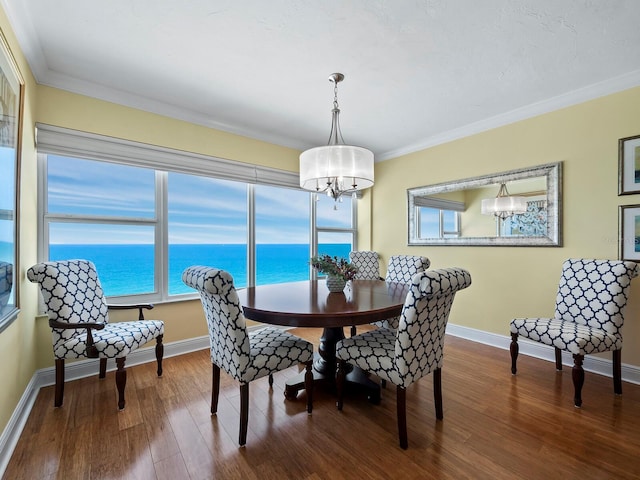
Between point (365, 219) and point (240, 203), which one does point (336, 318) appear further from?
point (365, 219)

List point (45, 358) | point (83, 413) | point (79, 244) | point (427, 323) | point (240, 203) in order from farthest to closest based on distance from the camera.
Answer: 1. point (240, 203)
2. point (79, 244)
3. point (45, 358)
4. point (83, 413)
5. point (427, 323)

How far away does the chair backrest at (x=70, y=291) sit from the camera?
1.95 meters

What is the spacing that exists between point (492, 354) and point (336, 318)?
2.16 metres

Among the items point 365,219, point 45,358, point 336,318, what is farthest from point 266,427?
point 365,219

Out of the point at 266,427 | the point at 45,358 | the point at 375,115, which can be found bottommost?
the point at 266,427

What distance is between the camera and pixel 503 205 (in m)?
3.09

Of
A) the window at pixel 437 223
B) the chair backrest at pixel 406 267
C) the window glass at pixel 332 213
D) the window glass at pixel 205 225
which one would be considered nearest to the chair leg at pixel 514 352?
the chair backrest at pixel 406 267

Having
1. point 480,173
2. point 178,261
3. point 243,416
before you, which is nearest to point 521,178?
point 480,173

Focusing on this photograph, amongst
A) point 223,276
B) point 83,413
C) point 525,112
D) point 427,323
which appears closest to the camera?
point 223,276

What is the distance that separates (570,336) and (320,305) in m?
1.77

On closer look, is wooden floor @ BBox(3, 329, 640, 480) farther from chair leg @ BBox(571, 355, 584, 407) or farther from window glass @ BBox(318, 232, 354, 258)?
window glass @ BBox(318, 232, 354, 258)

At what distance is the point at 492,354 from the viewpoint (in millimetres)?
2914

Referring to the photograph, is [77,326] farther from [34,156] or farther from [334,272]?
[334,272]

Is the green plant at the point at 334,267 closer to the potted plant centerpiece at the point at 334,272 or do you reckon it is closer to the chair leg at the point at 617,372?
the potted plant centerpiece at the point at 334,272
